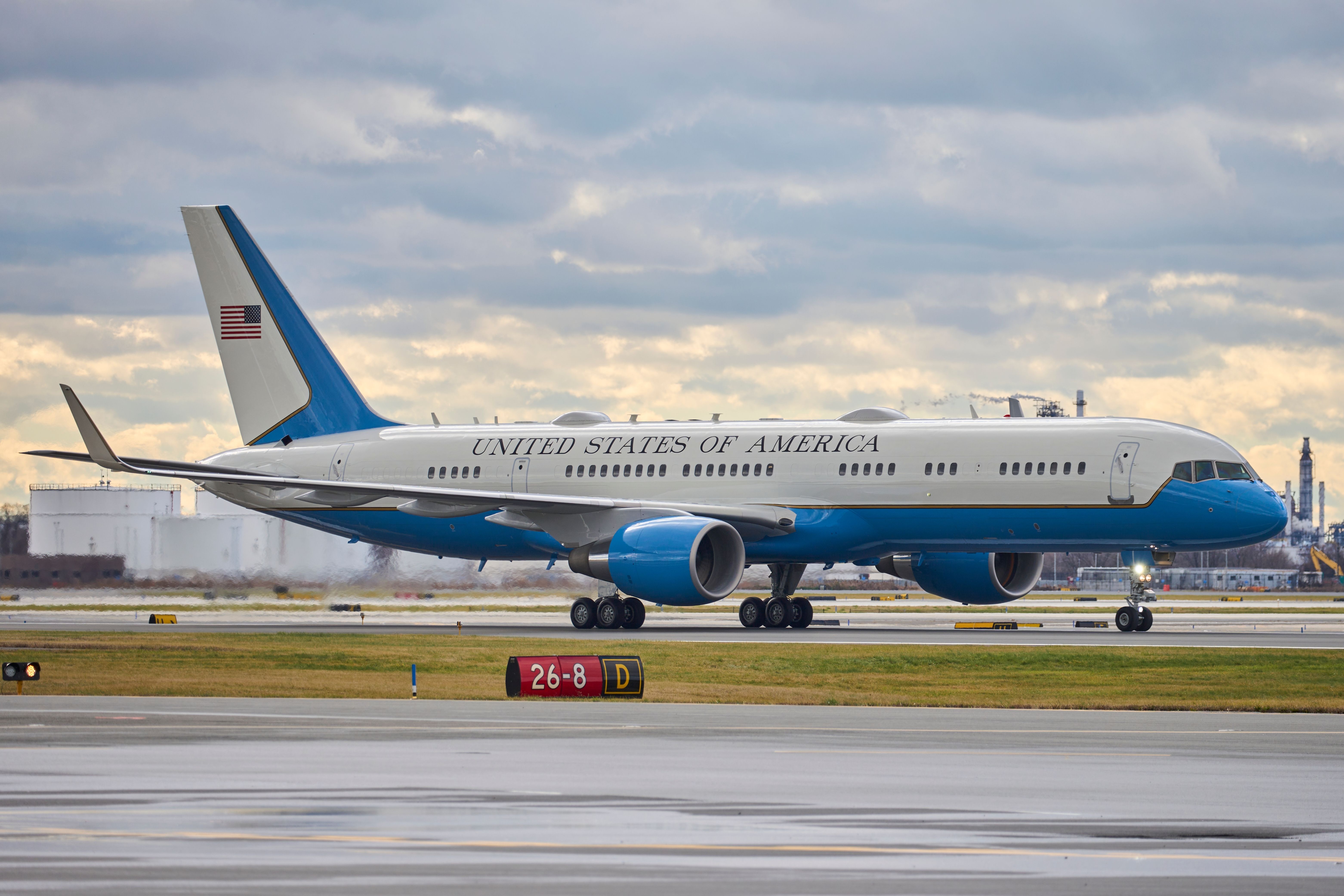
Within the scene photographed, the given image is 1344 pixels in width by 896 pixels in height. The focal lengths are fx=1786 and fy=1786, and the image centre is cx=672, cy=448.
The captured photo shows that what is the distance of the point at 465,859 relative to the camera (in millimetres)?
10711

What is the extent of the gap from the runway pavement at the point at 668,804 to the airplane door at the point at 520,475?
2676cm

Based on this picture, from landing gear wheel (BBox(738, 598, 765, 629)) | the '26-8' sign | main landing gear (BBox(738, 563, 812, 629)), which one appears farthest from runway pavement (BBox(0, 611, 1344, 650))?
the '26-8' sign

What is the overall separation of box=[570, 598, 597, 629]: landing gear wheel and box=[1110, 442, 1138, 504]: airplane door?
1262 cm

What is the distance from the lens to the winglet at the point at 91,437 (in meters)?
42.4

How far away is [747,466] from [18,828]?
33.7 metres

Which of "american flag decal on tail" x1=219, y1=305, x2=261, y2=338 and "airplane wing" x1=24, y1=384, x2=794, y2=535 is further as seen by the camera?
"american flag decal on tail" x1=219, y1=305, x2=261, y2=338

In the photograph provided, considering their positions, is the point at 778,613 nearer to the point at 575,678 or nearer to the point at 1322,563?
the point at 575,678

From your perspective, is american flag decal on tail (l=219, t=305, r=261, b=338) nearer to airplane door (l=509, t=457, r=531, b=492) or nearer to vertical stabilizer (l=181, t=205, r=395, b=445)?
vertical stabilizer (l=181, t=205, r=395, b=445)

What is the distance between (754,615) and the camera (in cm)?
4566

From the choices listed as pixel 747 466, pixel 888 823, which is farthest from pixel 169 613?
pixel 888 823

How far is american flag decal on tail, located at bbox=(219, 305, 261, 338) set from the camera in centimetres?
5359

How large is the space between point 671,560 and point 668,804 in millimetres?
26860

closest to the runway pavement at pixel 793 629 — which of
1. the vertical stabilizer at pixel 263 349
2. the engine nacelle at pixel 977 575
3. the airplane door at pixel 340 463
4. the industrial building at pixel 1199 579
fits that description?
the engine nacelle at pixel 977 575

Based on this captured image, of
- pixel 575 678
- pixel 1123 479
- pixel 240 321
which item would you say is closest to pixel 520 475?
pixel 240 321
